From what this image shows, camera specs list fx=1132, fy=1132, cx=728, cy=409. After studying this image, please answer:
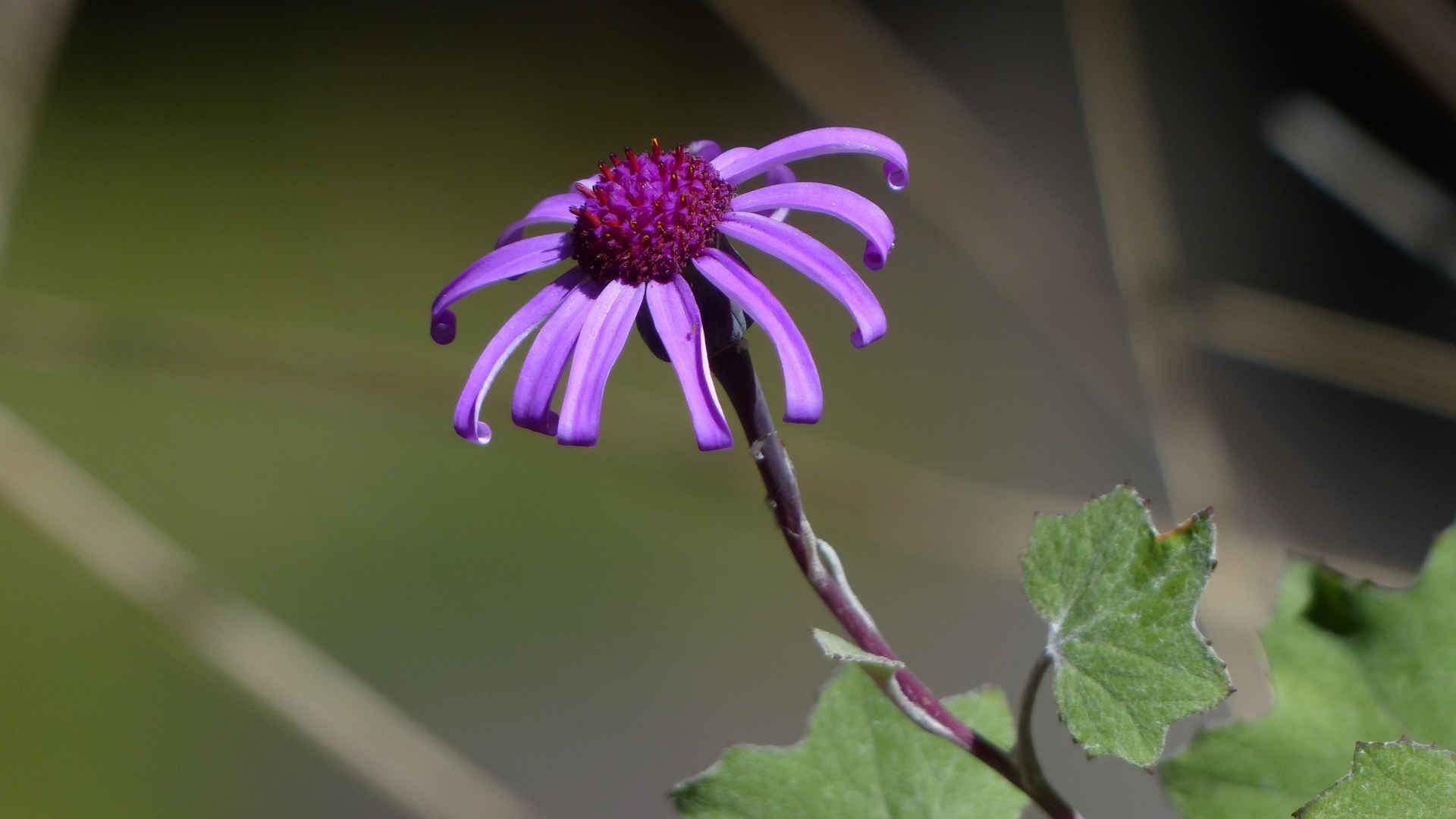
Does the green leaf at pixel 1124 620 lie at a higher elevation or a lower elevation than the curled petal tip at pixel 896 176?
lower

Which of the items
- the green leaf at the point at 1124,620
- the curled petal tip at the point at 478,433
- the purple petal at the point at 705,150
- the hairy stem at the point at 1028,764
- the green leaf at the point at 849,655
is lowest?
the hairy stem at the point at 1028,764

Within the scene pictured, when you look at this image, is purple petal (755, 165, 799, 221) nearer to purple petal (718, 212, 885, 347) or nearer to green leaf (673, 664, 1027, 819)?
purple petal (718, 212, 885, 347)

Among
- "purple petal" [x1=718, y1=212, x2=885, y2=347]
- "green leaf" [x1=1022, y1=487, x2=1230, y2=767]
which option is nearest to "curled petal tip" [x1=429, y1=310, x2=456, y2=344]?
"purple petal" [x1=718, y1=212, x2=885, y2=347]

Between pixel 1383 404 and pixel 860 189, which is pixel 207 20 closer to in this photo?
pixel 860 189

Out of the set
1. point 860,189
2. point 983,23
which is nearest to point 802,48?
point 860,189

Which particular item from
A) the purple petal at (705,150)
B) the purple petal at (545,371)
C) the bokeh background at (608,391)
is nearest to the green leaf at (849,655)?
the purple petal at (545,371)

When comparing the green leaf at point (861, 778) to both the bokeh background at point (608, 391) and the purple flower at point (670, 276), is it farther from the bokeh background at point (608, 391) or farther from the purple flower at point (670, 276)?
the bokeh background at point (608, 391)
